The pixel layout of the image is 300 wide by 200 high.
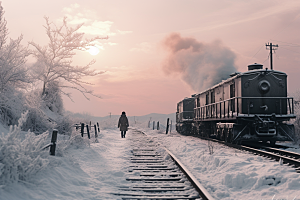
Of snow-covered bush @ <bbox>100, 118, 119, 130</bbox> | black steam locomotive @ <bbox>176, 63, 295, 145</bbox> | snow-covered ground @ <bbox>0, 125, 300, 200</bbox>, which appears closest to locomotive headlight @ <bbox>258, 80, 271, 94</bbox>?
black steam locomotive @ <bbox>176, 63, 295, 145</bbox>

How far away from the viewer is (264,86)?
13.4 m

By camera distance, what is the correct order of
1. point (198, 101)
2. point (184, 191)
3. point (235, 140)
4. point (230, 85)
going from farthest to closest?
point (198, 101)
point (230, 85)
point (235, 140)
point (184, 191)

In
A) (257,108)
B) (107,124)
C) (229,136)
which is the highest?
(257,108)

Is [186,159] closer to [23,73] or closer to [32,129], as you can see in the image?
[32,129]

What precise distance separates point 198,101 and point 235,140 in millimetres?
9977

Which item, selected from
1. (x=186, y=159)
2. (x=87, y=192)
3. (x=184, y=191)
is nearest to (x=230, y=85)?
(x=186, y=159)

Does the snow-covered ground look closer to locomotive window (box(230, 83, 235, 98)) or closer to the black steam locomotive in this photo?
the black steam locomotive

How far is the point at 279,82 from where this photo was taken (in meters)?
13.6

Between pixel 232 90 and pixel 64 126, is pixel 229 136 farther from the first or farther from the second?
pixel 64 126

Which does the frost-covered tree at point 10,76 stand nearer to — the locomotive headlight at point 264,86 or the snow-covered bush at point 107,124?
the locomotive headlight at point 264,86

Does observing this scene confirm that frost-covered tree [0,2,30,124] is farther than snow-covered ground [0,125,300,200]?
Yes

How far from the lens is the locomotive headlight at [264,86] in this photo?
13391 millimetres

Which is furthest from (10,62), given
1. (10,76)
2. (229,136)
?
(229,136)

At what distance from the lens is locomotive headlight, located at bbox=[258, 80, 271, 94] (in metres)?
13.4
